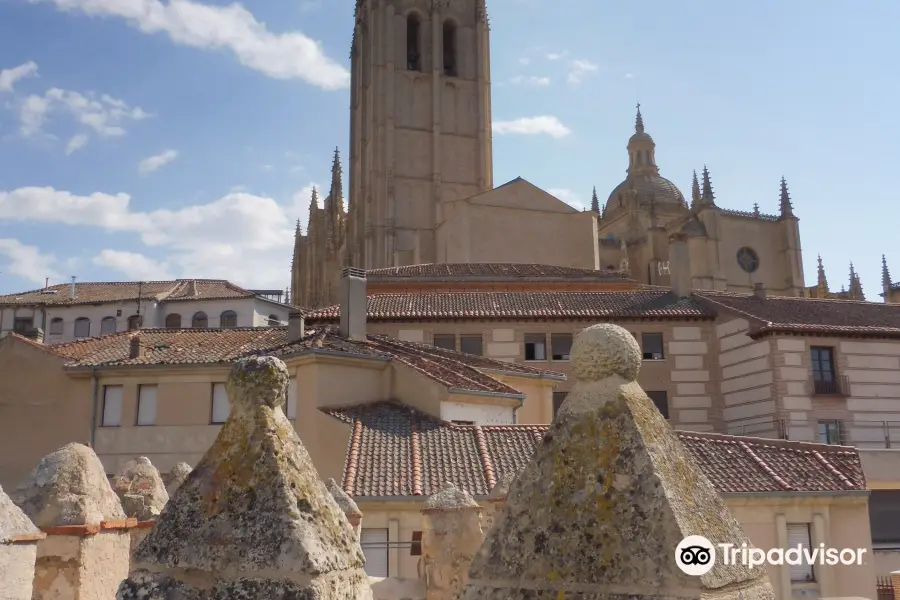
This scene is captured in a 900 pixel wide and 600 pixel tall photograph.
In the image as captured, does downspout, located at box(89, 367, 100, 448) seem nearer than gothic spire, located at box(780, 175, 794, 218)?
Yes

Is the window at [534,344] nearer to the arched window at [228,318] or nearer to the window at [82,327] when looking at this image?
the arched window at [228,318]

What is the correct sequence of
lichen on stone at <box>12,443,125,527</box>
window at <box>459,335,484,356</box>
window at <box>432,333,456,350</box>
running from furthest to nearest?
window at <box>459,335,484,356</box> < window at <box>432,333,456,350</box> < lichen on stone at <box>12,443,125,527</box>

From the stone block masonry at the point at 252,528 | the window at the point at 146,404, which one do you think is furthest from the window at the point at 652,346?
the stone block masonry at the point at 252,528

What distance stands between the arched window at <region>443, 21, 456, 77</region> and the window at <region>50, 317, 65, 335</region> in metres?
31.9

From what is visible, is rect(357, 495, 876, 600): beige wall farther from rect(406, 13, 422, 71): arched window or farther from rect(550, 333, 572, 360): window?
rect(406, 13, 422, 71): arched window

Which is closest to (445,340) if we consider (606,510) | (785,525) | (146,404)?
(146,404)

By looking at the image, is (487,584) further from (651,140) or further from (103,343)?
(651,140)

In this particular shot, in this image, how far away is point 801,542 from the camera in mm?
15844

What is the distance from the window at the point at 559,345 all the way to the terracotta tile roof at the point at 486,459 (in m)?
8.65

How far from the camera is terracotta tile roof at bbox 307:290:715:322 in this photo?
2630cm

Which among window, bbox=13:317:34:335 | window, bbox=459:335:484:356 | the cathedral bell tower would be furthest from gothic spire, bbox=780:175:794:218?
window, bbox=13:317:34:335

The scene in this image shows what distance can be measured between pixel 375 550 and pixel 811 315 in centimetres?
1793

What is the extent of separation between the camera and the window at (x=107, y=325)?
1592 inches

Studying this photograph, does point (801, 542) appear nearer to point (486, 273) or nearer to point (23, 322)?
point (486, 273)
